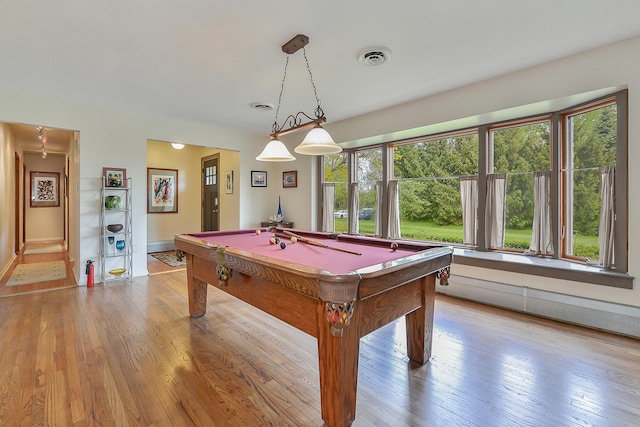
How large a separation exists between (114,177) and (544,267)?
5.40 m

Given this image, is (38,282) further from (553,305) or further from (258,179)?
(553,305)

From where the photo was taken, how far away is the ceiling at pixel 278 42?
79.1 inches

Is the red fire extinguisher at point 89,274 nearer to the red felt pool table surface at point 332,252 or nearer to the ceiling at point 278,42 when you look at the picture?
the red felt pool table surface at point 332,252

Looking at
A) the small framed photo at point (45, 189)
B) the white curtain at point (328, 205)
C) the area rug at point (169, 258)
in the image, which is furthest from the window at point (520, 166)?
the small framed photo at point (45, 189)

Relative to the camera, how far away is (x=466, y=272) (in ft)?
11.5

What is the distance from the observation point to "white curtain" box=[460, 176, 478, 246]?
146 inches

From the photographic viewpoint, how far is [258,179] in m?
5.82

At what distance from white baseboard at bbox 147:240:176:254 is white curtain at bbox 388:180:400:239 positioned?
16.5 feet

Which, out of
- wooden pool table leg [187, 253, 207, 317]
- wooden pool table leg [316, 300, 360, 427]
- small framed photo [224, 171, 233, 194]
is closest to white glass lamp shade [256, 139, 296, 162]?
wooden pool table leg [187, 253, 207, 317]

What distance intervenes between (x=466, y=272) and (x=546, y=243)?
86 centimetres

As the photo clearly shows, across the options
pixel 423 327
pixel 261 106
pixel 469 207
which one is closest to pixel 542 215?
pixel 469 207

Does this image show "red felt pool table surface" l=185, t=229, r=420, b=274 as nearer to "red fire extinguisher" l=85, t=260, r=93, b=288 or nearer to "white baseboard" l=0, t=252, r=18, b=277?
"red fire extinguisher" l=85, t=260, r=93, b=288

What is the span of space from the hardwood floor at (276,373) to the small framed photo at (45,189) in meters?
6.63

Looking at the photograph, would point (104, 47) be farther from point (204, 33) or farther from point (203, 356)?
point (203, 356)
